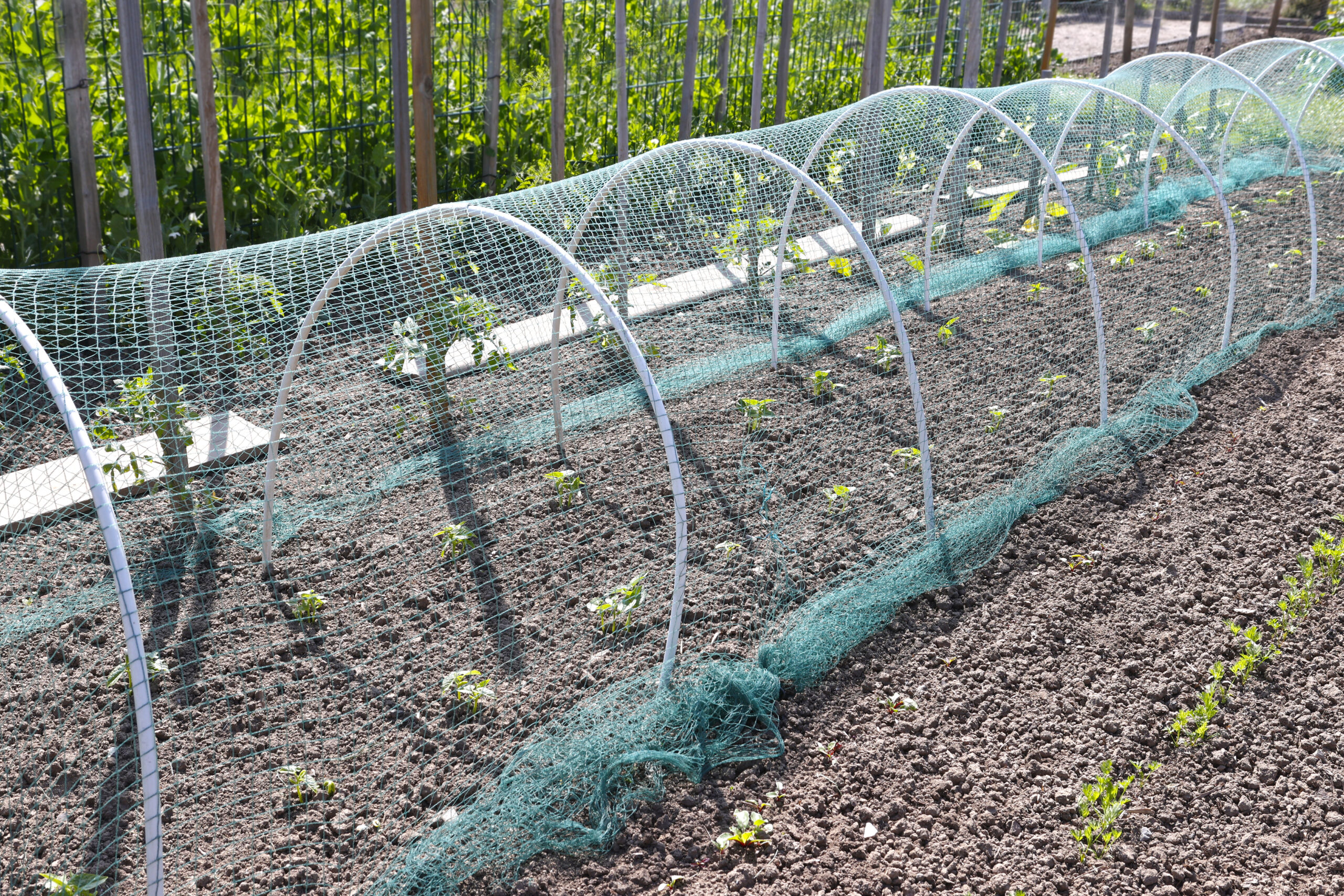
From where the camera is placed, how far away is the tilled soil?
106 inches

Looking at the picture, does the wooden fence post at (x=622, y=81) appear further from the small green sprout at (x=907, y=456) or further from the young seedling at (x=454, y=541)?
the young seedling at (x=454, y=541)

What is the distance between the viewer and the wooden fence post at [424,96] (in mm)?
4695

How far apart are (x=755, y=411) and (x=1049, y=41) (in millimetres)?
7011

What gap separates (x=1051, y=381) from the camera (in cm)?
529

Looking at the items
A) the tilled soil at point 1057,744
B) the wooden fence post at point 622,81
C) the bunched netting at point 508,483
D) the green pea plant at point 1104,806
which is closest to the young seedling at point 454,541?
the bunched netting at point 508,483

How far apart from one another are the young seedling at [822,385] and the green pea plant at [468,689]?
2515 millimetres

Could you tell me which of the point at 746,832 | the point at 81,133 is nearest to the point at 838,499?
the point at 746,832

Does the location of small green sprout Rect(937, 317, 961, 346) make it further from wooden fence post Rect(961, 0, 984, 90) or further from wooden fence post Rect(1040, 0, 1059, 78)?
wooden fence post Rect(1040, 0, 1059, 78)

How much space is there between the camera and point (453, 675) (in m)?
3.08

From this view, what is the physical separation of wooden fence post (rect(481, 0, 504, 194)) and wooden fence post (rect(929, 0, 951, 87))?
4.30 m

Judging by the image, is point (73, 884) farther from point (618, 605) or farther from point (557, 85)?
point (557, 85)

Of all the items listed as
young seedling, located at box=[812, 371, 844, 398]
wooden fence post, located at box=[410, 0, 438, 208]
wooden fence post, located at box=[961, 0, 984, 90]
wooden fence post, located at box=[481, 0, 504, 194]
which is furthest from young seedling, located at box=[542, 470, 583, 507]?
wooden fence post, located at box=[961, 0, 984, 90]

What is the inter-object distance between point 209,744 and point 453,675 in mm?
722

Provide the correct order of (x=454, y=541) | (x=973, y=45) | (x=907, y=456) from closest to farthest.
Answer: (x=454, y=541), (x=907, y=456), (x=973, y=45)
